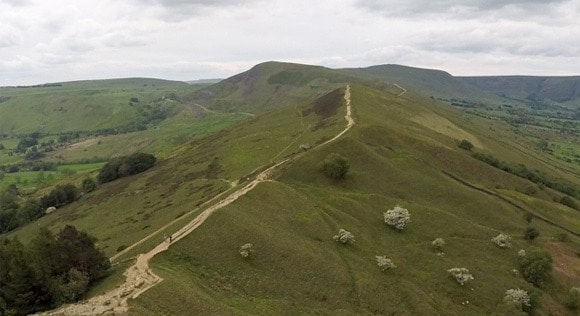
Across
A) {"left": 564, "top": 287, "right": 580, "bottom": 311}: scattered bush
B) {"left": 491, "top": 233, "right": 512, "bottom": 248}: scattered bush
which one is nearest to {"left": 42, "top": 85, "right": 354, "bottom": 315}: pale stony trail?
{"left": 491, "top": 233, "right": 512, "bottom": 248}: scattered bush

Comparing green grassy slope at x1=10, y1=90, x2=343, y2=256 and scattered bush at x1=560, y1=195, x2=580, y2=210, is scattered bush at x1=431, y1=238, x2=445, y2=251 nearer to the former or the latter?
green grassy slope at x1=10, y1=90, x2=343, y2=256

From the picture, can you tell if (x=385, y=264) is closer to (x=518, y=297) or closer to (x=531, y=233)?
(x=518, y=297)

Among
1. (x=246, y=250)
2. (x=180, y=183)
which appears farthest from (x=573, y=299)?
(x=180, y=183)

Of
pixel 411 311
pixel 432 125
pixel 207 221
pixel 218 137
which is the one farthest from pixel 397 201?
pixel 218 137

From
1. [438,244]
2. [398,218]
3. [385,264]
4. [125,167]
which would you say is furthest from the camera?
[125,167]

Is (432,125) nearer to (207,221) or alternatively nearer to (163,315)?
(207,221)

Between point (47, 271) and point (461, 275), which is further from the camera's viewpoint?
point (461, 275)
